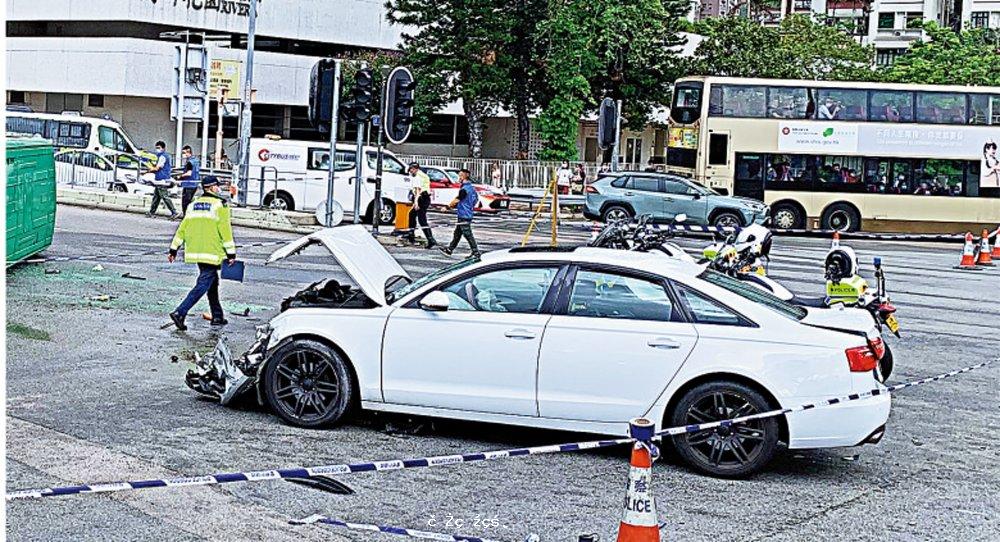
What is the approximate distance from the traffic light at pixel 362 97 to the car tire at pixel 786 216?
646 inches

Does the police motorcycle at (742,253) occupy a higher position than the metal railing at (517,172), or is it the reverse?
the metal railing at (517,172)

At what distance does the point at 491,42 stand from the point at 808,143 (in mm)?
13492

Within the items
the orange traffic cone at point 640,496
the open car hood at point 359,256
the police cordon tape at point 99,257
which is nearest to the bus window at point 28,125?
the police cordon tape at point 99,257

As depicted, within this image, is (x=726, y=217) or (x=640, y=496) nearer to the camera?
(x=640, y=496)

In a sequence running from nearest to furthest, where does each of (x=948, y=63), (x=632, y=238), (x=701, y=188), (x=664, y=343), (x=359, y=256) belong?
(x=664, y=343) → (x=359, y=256) → (x=632, y=238) → (x=701, y=188) → (x=948, y=63)

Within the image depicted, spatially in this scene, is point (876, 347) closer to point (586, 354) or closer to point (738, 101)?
point (586, 354)

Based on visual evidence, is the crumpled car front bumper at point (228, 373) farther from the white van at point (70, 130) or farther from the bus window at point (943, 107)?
the bus window at point (943, 107)

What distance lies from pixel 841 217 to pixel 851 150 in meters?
1.90

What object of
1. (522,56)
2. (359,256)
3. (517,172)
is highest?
(522,56)

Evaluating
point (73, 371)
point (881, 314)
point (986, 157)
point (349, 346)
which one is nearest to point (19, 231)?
point (73, 371)

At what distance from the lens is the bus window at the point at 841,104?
34594mm

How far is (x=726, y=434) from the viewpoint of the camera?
809 cm

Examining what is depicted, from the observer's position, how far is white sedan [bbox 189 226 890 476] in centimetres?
805

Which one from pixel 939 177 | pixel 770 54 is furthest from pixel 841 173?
pixel 770 54
